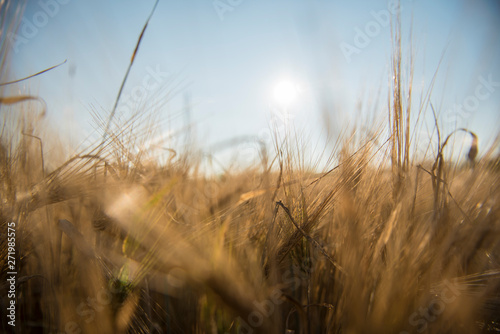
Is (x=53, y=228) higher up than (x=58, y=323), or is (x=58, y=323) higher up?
(x=53, y=228)

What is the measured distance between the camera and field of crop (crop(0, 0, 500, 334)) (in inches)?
17.6

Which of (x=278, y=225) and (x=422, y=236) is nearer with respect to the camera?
(x=422, y=236)

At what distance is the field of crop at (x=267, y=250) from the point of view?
0.45 meters

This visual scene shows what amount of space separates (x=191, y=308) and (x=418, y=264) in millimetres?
517

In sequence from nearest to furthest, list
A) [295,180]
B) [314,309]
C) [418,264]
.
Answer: [418,264] < [314,309] < [295,180]

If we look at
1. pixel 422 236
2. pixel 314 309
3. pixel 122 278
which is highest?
pixel 122 278

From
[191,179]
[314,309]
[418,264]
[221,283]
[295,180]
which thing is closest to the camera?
[221,283]

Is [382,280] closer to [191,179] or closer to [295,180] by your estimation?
[295,180]

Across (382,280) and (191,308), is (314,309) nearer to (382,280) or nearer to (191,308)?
(382,280)

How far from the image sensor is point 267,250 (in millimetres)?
593

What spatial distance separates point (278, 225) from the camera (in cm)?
65

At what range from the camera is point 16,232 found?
1.99 ft

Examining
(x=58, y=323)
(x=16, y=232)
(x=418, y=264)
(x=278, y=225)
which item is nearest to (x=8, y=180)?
(x=16, y=232)

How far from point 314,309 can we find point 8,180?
2.77ft
